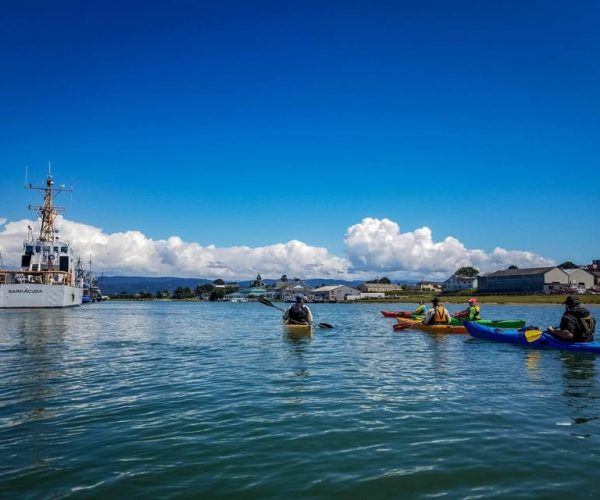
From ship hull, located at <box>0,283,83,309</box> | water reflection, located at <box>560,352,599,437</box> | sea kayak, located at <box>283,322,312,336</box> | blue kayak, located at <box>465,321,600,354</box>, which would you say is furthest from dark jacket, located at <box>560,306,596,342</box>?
ship hull, located at <box>0,283,83,309</box>

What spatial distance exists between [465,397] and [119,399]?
27.8 ft

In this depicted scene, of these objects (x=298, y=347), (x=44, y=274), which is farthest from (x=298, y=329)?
(x=44, y=274)

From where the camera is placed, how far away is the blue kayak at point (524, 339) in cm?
1952

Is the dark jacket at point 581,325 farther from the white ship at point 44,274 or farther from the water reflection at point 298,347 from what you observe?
the white ship at point 44,274

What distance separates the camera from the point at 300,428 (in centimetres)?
915

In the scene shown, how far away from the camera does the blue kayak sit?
64.0ft

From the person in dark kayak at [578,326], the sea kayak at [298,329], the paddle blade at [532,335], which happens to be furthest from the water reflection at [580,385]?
the sea kayak at [298,329]

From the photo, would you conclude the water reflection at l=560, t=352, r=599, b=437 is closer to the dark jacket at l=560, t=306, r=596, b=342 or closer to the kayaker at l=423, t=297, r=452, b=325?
the dark jacket at l=560, t=306, r=596, b=342

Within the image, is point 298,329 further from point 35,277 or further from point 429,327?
point 35,277

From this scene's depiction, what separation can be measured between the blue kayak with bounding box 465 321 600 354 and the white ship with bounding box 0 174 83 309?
66.8 m

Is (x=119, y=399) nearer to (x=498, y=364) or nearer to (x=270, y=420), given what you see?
(x=270, y=420)

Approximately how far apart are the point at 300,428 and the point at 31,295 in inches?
2923

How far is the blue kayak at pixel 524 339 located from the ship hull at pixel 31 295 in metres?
66.5

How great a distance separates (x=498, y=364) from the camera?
1744cm
